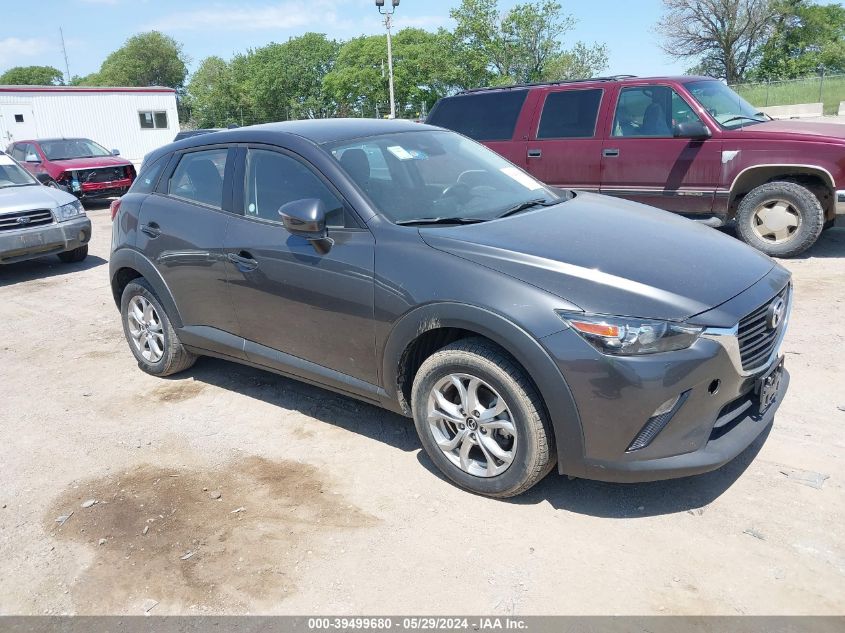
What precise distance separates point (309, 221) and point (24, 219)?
22.4 feet

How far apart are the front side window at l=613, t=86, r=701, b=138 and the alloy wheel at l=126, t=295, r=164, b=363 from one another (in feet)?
17.8

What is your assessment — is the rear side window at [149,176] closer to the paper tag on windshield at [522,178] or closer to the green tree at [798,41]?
the paper tag on windshield at [522,178]

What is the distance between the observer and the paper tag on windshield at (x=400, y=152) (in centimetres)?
411

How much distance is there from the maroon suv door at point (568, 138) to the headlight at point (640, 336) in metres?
5.60

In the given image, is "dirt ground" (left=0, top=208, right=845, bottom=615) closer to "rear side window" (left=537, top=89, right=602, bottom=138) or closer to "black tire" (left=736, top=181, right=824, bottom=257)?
"black tire" (left=736, top=181, right=824, bottom=257)

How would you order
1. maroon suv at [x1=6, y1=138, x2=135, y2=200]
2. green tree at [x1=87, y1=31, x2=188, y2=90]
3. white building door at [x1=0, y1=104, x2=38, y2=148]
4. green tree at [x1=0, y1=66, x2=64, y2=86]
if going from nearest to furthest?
1. maroon suv at [x1=6, y1=138, x2=135, y2=200]
2. white building door at [x1=0, y1=104, x2=38, y2=148]
3. green tree at [x1=87, y1=31, x2=188, y2=90]
4. green tree at [x1=0, y1=66, x2=64, y2=86]

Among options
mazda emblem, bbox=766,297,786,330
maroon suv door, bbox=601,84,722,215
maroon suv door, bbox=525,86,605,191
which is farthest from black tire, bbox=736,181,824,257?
mazda emblem, bbox=766,297,786,330

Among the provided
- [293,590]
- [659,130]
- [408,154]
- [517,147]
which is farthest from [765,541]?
[517,147]

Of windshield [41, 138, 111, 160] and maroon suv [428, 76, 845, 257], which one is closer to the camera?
maroon suv [428, 76, 845, 257]

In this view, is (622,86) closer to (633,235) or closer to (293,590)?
(633,235)

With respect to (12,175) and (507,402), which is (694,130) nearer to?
(507,402)

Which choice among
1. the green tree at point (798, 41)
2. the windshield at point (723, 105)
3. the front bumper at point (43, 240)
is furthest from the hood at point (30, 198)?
the green tree at point (798, 41)

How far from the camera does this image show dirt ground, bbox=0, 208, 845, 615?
9.09ft

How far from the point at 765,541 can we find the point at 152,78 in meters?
104
